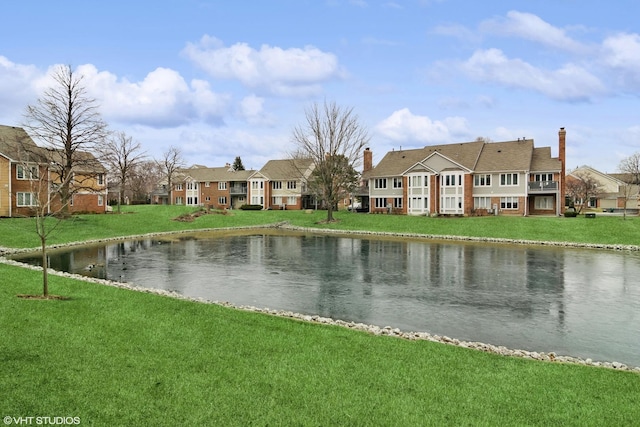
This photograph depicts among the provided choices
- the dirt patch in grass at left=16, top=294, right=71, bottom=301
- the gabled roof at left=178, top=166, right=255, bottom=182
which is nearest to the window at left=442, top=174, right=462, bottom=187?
the gabled roof at left=178, top=166, right=255, bottom=182

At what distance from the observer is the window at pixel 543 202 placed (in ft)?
177

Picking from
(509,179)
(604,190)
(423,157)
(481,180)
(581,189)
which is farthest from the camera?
(604,190)

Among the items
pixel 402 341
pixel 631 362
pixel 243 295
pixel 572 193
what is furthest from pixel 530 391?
pixel 572 193

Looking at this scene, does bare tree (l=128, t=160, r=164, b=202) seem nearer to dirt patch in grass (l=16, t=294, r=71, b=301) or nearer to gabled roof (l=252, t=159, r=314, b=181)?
gabled roof (l=252, t=159, r=314, b=181)

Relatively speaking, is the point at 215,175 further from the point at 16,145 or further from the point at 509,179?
the point at 509,179

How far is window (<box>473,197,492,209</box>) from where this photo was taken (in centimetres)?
5553

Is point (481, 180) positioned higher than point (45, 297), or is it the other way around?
point (481, 180)

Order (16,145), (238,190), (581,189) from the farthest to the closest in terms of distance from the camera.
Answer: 1. (581,189)
2. (238,190)
3. (16,145)

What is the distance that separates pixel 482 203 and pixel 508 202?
3.16 m

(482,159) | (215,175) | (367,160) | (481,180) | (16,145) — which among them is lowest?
(481,180)

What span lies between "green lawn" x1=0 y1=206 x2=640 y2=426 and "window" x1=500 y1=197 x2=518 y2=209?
160 ft

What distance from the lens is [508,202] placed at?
54.2 metres

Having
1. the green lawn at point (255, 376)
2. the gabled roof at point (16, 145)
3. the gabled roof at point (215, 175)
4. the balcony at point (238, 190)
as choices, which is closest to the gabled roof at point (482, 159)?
the balcony at point (238, 190)

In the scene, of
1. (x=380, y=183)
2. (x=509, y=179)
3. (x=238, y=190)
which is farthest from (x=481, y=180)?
(x=238, y=190)
